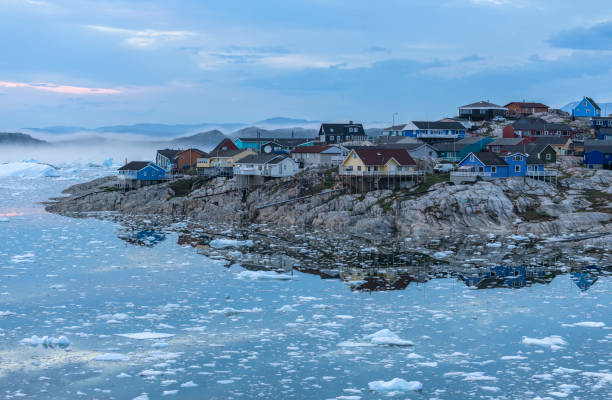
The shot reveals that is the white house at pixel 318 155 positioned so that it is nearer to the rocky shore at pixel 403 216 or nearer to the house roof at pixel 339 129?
the rocky shore at pixel 403 216

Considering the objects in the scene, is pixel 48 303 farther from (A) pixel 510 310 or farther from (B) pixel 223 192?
(B) pixel 223 192

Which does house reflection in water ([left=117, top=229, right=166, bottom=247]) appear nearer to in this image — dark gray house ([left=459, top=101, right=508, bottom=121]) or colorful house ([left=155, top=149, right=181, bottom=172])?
colorful house ([left=155, top=149, right=181, bottom=172])

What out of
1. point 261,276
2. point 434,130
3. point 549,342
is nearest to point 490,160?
point 434,130

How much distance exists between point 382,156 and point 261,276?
3095 centimetres

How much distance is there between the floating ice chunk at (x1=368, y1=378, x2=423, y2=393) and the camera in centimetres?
2186

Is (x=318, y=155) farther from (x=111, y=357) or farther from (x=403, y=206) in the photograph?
(x=111, y=357)

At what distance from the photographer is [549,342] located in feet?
86.7

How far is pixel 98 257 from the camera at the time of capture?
45.5 metres

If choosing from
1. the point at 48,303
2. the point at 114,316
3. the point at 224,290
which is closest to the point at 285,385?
the point at 114,316

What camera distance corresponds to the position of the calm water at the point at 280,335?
73.3ft

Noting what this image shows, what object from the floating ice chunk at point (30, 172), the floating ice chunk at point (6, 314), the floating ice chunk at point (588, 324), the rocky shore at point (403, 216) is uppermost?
the floating ice chunk at point (30, 172)

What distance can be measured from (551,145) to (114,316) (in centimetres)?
6058

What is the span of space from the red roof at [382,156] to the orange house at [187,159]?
32.2 meters

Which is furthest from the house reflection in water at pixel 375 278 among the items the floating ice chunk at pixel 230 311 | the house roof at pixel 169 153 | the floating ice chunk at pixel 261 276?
the house roof at pixel 169 153
